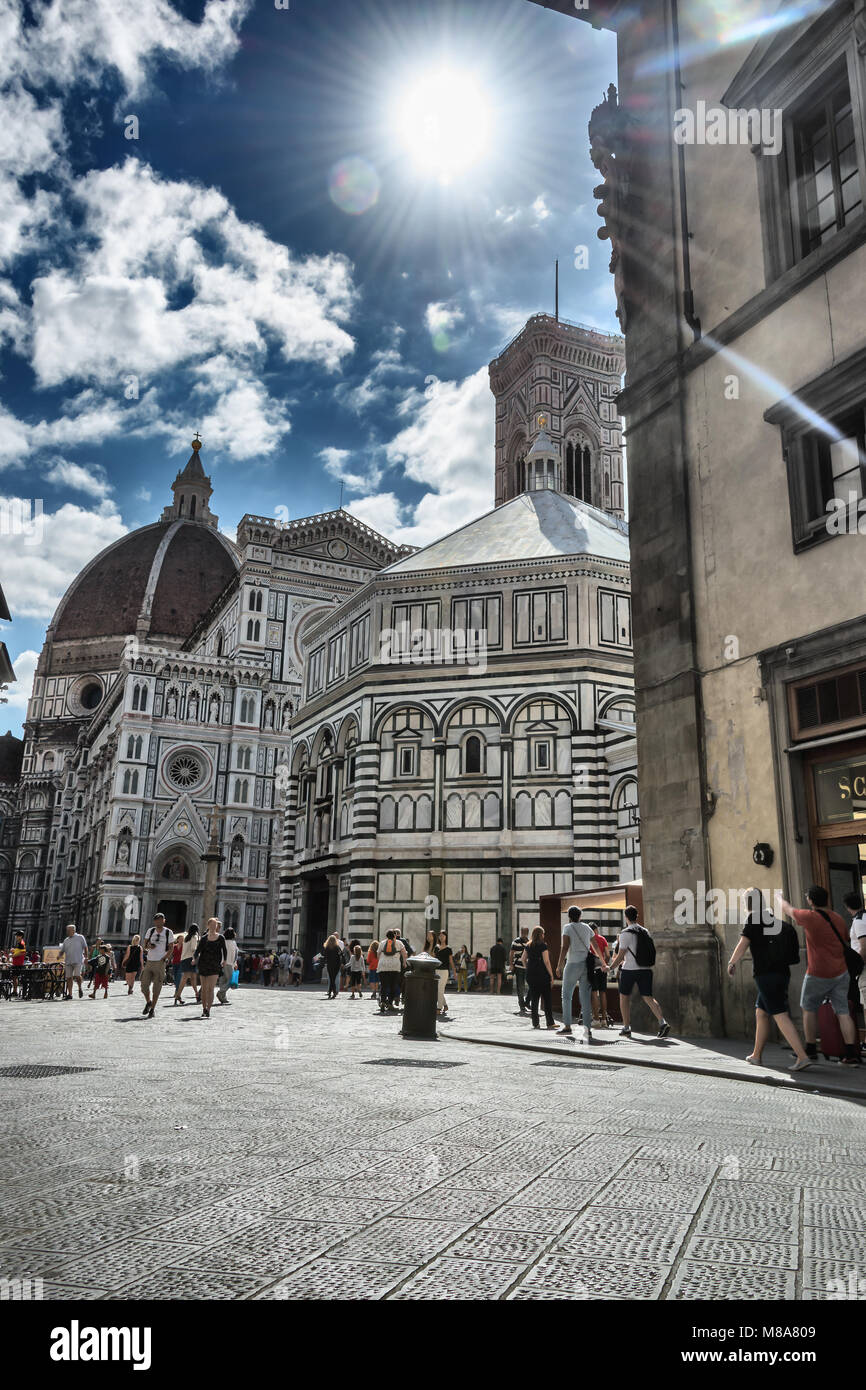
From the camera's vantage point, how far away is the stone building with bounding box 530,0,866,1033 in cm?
1098

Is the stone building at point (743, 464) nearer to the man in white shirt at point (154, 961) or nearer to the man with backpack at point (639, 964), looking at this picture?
the man with backpack at point (639, 964)

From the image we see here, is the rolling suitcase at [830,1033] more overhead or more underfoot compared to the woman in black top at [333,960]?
more underfoot

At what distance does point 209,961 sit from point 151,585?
86.6 metres

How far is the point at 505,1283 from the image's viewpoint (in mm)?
2752

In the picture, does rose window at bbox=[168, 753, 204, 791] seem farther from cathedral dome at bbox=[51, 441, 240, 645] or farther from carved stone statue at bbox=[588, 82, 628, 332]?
carved stone statue at bbox=[588, 82, 628, 332]

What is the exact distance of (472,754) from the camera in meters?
33.9

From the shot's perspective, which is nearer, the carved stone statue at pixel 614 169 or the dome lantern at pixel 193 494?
the carved stone statue at pixel 614 169

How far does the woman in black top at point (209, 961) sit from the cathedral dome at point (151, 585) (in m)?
81.6

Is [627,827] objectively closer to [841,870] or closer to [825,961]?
[841,870]

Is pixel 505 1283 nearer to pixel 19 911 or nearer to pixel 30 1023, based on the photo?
pixel 30 1023

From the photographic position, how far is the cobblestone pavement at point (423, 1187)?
2814 mm

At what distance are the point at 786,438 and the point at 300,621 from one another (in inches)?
2118

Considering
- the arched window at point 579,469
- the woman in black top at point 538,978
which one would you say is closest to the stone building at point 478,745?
the woman in black top at point 538,978
